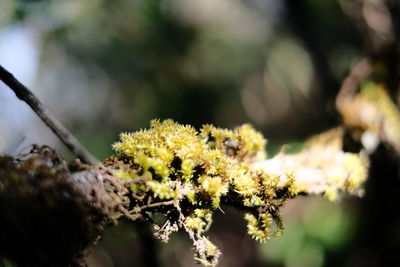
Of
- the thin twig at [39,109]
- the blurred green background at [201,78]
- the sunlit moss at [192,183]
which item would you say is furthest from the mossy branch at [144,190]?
the blurred green background at [201,78]

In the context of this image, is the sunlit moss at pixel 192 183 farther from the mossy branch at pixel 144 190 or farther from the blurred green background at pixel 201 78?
the blurred green background at pixel 201 78

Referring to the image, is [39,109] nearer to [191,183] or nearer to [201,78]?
[191,183]

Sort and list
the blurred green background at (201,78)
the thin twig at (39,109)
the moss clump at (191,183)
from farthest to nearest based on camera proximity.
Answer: the blurred green background at (201,78) → the thin twig at (39,109) → the moss clump at (191,183)

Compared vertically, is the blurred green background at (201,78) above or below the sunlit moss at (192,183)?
above

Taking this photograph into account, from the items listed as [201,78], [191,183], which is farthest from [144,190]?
[201,78]

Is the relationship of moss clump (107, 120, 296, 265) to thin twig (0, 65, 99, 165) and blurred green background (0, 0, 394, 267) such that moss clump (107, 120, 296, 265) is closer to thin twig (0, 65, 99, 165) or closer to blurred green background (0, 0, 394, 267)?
thin twig (0, 65, 99, 165)

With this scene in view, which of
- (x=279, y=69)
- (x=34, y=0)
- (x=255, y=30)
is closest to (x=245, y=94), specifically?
(x=279, y=69)

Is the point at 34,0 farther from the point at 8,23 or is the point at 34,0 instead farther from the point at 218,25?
the point at 218,25
